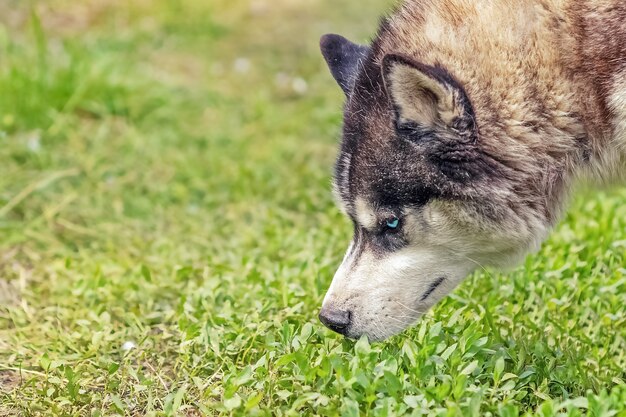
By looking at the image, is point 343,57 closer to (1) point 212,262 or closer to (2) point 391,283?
(2) point 391,283

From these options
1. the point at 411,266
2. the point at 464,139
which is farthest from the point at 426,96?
the point at 411,266

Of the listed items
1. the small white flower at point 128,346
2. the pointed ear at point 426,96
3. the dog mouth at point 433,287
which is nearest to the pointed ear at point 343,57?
the pointed ear at point 426,96

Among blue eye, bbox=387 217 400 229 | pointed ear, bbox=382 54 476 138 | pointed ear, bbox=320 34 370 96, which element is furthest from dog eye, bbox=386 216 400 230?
pointed ear, bbox=320 34 370 96

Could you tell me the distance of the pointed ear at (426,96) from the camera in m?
3.28

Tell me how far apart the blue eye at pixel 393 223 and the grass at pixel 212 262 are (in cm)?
45

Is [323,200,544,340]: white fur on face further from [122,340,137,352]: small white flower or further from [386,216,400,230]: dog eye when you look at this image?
[122,340,137,352]: small white flower

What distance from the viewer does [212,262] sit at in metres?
4.95

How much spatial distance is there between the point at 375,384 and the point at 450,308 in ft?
3.38

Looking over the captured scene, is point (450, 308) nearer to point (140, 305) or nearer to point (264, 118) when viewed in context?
point (140, 305)

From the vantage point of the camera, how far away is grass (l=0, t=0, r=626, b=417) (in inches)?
133

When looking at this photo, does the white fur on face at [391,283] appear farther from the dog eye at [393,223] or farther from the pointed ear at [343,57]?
the pointed ear at [343,57]

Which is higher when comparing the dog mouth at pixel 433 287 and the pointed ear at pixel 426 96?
the pointed ear at pixel 426 96

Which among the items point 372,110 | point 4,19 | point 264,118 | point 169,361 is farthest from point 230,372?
point 4,19

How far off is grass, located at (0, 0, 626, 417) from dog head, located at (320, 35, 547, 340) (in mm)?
167
